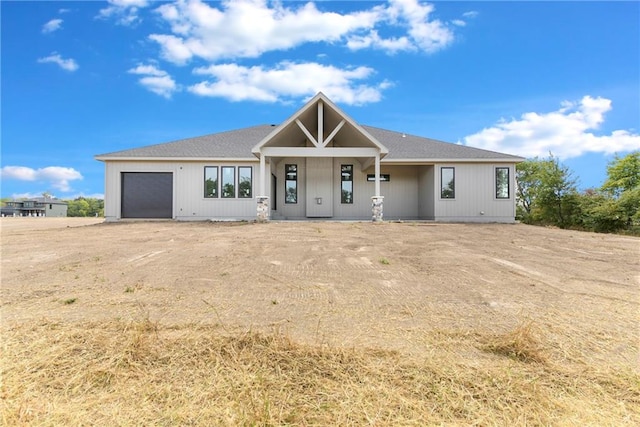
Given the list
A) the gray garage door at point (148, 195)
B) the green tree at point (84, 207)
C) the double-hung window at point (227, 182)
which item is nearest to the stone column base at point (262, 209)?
the double-hung window at point (227, 182)

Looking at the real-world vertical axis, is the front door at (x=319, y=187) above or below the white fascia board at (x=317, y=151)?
below

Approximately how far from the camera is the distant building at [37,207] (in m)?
58.7

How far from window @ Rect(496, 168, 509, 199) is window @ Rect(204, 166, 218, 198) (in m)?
13.4

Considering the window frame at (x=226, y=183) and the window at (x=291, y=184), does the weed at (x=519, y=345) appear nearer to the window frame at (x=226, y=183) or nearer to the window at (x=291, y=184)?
the window frame at (x=226, y=183)

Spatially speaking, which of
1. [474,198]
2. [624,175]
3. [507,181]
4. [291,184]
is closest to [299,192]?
[291,184]

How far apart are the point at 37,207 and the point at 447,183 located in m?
78.9

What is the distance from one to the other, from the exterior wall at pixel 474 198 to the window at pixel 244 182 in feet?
29.2

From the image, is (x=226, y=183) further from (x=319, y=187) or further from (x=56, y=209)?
(x=56, y=209)

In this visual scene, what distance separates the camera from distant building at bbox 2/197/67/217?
58713mm

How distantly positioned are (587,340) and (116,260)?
7.11 metres

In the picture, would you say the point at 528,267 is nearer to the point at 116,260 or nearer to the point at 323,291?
the point at 323,291

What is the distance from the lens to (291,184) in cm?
1655

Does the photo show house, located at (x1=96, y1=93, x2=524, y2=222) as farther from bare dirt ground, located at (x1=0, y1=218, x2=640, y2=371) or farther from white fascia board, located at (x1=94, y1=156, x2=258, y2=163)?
bare dirt ground, located at (x1=0, y1=218, x2=640, y2=371)

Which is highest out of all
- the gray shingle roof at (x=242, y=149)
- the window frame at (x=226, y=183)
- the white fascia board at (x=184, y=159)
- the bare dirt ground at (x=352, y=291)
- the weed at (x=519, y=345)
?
the gray shingle roof at (x=242, y=149)
